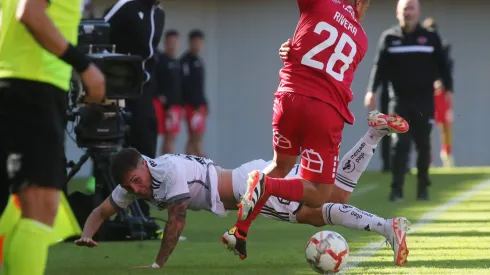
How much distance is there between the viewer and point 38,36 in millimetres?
5195

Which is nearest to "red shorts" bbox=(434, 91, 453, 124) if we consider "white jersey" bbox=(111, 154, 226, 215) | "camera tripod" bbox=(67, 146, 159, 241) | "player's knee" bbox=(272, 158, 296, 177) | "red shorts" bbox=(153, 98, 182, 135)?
"red shorts" bbox=(153, 98, 182, 135)

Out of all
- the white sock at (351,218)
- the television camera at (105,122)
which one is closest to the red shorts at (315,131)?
the white sock at (351,218)

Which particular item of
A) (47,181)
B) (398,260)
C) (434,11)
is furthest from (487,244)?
(434,11)

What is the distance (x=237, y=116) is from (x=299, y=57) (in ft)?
62.8

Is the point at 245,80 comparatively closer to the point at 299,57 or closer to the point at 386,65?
the point at 386,65

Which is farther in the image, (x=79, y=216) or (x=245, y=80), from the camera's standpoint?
(x=245, y=80)

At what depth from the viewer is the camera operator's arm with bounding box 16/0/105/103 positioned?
17.0 feet

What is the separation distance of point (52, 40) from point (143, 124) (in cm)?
565

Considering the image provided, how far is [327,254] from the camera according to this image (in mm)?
7469

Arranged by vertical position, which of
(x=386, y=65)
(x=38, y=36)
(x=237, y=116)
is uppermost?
(x=38, y=36)

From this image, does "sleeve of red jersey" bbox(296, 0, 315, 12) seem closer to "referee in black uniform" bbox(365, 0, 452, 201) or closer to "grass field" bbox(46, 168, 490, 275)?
"grass field" bbox(46, 168, 490, 275)

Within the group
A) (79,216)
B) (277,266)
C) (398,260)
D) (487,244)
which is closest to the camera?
(398,260)

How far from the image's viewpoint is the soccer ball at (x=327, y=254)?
747 centimetres

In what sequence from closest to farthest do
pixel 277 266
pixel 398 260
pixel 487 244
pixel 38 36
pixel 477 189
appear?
pixel 38 36 → pixel 398 260 → pixel 277 266 → pixel 487 244 → pixel 477 189
